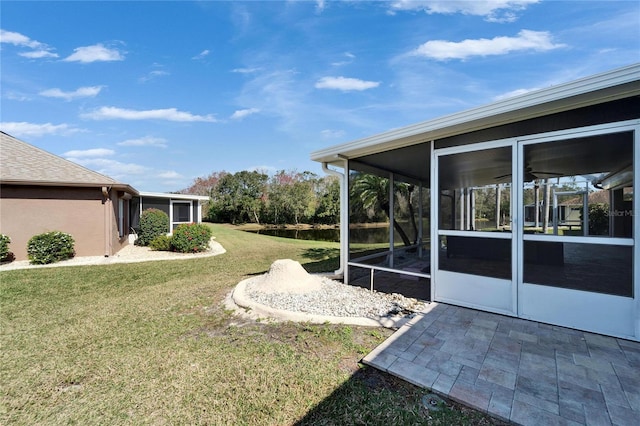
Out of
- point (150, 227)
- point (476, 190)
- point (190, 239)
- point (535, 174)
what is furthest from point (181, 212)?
point (535, 174)

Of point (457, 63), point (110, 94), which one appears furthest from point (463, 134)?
point (110, 94)

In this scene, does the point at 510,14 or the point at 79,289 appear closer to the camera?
the point at 510,14

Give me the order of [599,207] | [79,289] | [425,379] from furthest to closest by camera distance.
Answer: [79,289] → [599,207] → [425,379]

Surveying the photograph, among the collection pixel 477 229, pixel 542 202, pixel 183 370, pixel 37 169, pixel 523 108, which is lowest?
pixel 183 370

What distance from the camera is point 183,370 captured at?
2.57 meters

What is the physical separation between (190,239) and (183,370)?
8.51m

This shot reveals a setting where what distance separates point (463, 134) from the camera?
12.7ft

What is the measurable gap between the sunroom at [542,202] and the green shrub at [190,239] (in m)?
7.90

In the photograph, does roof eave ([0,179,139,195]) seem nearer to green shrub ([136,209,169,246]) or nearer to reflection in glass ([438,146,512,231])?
green shrub ([136,209,169,246])

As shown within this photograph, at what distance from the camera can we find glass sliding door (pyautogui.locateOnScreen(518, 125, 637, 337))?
9.55 feet

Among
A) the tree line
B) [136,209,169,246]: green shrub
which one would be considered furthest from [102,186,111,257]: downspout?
the tree line

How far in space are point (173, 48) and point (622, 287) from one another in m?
11.6

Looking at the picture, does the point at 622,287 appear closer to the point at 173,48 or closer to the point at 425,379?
the point at 425,379

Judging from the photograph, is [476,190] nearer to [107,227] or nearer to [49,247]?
[107,227]
